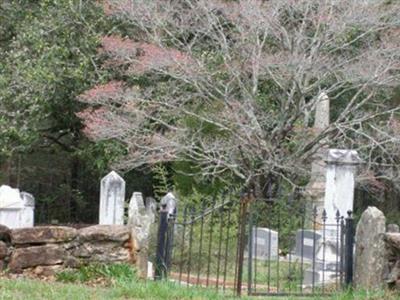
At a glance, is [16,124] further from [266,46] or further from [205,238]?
[205,238]

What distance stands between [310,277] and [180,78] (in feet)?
23.4

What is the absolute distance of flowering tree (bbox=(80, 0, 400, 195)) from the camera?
57.0ft

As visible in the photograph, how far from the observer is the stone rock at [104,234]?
32.1ft

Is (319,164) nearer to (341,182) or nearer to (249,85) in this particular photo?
(249,85)

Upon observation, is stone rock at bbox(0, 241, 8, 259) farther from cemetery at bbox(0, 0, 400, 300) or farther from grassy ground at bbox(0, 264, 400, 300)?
cemetery at bbox(0, 0, 400, 300)

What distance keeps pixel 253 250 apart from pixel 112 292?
525cm

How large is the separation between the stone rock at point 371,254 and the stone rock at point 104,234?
9.38ft

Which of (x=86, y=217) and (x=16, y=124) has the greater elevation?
(x=16, y=124)

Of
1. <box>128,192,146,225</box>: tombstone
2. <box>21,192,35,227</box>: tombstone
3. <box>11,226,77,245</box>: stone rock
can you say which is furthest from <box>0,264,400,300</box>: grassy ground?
<box>21,192,35,227</box>: tombstone

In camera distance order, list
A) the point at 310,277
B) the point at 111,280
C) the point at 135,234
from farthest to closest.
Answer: the point at 310,277 → the point at 135,234 → the point at 111,280

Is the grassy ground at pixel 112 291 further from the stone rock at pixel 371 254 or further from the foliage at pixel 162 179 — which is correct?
the foliage at pixel 162 179

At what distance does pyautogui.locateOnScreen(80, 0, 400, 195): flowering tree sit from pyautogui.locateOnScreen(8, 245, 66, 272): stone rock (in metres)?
8.04

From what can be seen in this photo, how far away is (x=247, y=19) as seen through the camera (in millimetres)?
17750

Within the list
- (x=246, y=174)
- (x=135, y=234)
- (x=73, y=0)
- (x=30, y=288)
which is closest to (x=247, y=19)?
(x=246, y=174)
